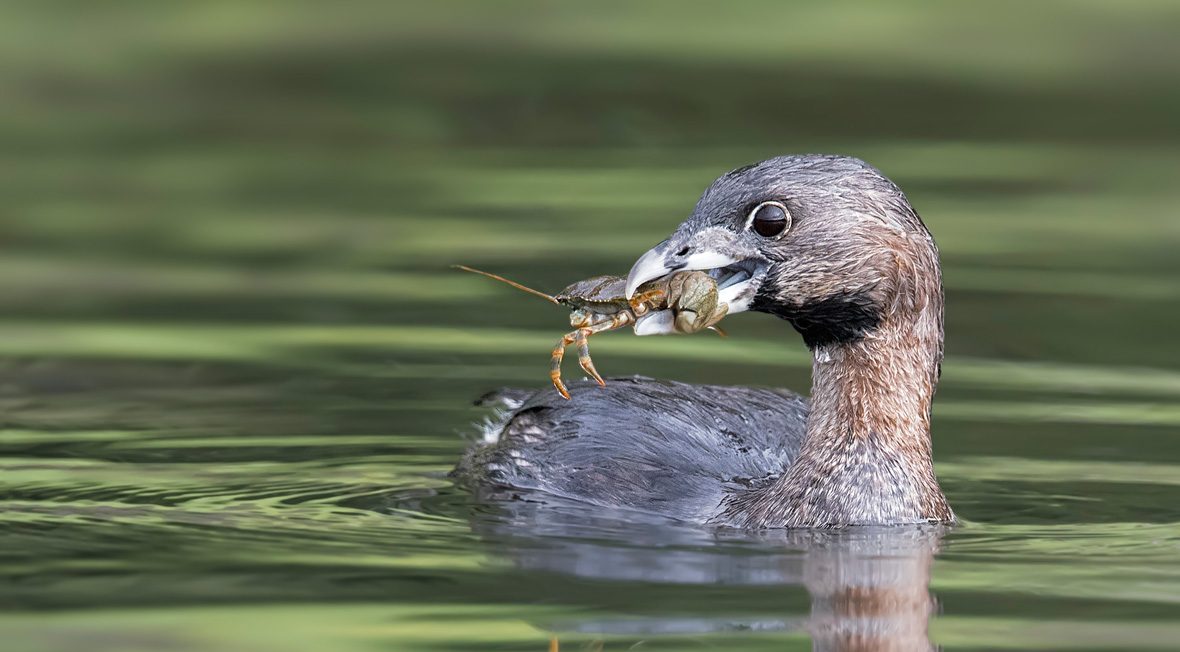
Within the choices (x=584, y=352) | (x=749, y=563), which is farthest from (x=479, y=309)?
(x=749, y=563)

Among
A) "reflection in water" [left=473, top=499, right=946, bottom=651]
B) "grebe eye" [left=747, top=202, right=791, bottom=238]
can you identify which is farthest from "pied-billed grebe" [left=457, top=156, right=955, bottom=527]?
"reflection in water" [left=473, top=499, right=946, bottom=651]

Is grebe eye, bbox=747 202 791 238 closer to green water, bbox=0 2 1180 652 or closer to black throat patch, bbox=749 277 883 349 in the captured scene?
black throat patch, bbox=749 277 883 349

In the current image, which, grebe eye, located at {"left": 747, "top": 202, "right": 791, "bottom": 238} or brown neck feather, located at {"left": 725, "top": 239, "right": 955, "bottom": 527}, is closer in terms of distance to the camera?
grebe eye, located at {"left": 747, "top": 202, "right": 791, "bottom": 238}

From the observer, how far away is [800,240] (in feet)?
31.8

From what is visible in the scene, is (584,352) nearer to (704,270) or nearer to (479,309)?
(704,270)

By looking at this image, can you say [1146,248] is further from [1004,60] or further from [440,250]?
[1004,60]

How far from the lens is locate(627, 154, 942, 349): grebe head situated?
968 cm

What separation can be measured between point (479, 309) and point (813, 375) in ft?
17.7

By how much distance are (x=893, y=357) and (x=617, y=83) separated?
15.2 metres

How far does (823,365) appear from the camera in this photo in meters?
10.2

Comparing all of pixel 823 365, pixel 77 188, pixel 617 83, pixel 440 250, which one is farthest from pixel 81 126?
pixel 823 365

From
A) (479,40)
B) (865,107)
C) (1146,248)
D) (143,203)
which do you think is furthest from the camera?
(479,40)

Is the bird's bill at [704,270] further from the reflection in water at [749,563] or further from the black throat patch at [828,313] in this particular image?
the reflection in water at [749,563]

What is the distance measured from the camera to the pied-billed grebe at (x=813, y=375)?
970 cm
